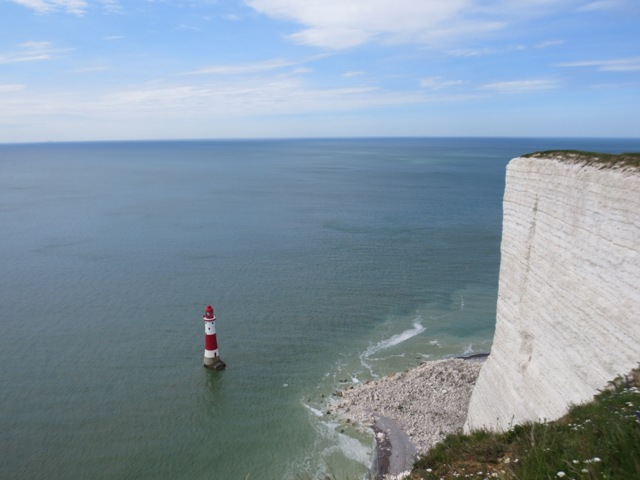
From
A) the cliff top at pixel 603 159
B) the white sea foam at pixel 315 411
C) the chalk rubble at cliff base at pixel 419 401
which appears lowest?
the white sea foam at pixel 315 411

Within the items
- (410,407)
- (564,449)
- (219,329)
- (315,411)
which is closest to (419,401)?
→ (410,407)

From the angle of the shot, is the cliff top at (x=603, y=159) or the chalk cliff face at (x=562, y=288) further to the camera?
the cliff top at (x=603, y=159)

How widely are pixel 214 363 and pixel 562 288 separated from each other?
16.4 metres

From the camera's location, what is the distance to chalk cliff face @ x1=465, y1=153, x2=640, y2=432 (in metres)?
10.5

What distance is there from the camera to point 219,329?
93.9ft

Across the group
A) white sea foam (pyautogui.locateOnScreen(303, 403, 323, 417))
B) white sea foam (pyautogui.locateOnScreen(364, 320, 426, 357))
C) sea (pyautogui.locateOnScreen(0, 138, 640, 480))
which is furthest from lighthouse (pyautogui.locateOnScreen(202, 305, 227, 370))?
white sea foam (pyautogui.locateOnScreen(364, 320, 426, 357))

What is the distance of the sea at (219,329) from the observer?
18.8 metres

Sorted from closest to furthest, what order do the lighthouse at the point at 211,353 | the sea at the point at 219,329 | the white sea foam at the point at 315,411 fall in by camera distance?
the sea at the point at 219,329, the white sea foam at the point at 315,411, the lighthouse at the point at 211,353

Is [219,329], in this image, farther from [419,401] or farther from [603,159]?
[603,159]

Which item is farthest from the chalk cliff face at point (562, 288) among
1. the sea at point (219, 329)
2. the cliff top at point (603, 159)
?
the sea at point (219, 329)

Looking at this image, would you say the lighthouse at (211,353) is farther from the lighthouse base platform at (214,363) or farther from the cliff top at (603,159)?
the cliff top at (603,159)

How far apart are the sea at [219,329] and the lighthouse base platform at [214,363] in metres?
0.38

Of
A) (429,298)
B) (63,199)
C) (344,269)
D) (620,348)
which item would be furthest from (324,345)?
(63,199)

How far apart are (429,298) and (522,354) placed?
19031mm
